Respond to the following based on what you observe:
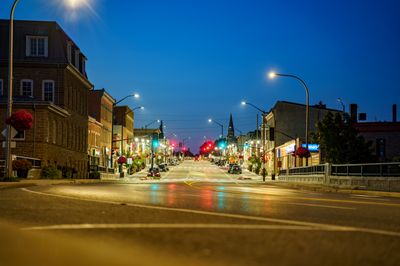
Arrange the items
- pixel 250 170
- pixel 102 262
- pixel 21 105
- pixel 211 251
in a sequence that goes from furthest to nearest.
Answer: pixel 250 170, pixel 21 105, pixel 211 251, pixel 102 262

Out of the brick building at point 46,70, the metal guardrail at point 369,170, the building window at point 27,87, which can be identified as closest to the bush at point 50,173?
Result: the brick building at point 46,70

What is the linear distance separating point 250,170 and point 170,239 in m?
115

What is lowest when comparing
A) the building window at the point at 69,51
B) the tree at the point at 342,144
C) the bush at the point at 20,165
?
the bush at the point at 20,165

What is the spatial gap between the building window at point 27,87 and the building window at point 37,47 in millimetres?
2800

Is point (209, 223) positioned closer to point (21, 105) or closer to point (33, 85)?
point (21, 105)

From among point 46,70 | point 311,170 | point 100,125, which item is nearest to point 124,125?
point 100,125

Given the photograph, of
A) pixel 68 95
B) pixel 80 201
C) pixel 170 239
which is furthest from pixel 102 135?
pixel 170 239

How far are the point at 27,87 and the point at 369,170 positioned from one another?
39765 millimetres

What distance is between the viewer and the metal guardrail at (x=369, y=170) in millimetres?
28559

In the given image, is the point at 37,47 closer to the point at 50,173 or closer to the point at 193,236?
the point at 50,173

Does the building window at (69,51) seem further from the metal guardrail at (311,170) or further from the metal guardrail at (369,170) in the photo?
the metal guardrail at (369,170)

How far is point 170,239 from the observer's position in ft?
25.8

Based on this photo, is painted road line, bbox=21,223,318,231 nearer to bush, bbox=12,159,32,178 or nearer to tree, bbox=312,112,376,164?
bush, bbox=12,159,32,178

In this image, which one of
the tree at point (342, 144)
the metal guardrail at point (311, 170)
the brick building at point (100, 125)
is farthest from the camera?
the brick building at point (100, 125)
